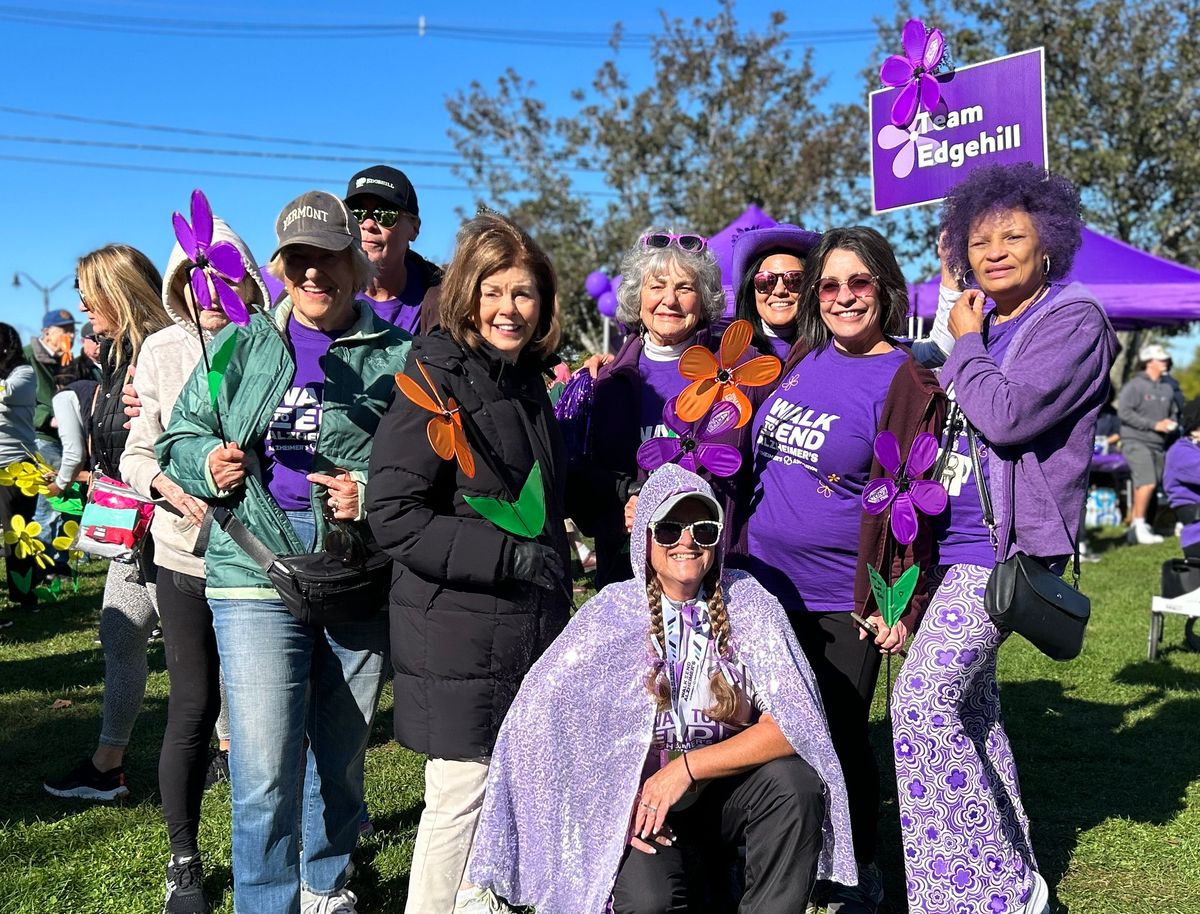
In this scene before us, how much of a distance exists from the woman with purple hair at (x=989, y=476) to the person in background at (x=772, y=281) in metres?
0.47

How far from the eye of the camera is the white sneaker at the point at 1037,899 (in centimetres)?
269

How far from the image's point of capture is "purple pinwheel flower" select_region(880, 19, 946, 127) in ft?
11.2

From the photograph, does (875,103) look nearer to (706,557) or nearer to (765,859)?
(706,557)

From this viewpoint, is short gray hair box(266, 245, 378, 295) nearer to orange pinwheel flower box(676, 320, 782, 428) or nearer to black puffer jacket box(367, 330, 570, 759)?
black puffer jacket box(367, 330, 570, 759)

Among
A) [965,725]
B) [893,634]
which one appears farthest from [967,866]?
[893,634]

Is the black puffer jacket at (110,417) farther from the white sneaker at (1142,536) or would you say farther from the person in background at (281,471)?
the white sneaker at (1142,536)

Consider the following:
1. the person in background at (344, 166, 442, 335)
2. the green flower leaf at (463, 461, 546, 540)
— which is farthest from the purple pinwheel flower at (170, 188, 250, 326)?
the person in background at (344, 166, 442, 335)

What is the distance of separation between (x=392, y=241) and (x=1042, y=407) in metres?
1.95

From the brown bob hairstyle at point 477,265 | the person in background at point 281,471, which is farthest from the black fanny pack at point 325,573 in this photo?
the brown bob hairstyle at point 477,265

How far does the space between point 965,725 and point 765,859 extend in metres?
0.75

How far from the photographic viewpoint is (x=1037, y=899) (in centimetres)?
271

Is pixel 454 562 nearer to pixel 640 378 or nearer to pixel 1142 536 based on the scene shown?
pixel 640 378

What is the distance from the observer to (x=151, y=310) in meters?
3.21

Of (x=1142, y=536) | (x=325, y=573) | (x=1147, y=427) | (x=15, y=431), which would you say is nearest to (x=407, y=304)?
(x=325, y=573)
